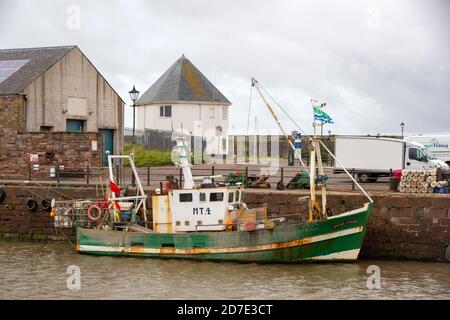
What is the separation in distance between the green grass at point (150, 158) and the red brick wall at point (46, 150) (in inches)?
445

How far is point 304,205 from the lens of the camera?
26.0 metres

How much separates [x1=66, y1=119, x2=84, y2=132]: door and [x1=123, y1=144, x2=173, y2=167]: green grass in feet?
22.8

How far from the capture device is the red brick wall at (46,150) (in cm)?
3403

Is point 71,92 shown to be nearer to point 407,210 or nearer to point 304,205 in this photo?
point 304,205

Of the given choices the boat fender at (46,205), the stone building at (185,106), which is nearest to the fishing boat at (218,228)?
the boat fender at (46,205)

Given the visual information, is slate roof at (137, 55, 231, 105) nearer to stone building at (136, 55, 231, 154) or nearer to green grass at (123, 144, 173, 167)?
stone building at (136, 55, 231, 154)

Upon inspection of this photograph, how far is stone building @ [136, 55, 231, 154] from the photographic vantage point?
56.9 metres

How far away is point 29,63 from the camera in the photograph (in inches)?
1497

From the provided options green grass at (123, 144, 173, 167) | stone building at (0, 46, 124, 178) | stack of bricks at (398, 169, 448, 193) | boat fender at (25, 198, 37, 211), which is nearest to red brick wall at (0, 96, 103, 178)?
stone building at (0, 46, 124, 178)

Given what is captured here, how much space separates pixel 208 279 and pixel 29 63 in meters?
19.1

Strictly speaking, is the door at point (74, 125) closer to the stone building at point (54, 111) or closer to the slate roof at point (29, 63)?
the stone building at point (54, 111)

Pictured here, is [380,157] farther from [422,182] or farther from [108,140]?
[108,140]

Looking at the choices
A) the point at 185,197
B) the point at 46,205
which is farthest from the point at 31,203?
the point at 185,197
